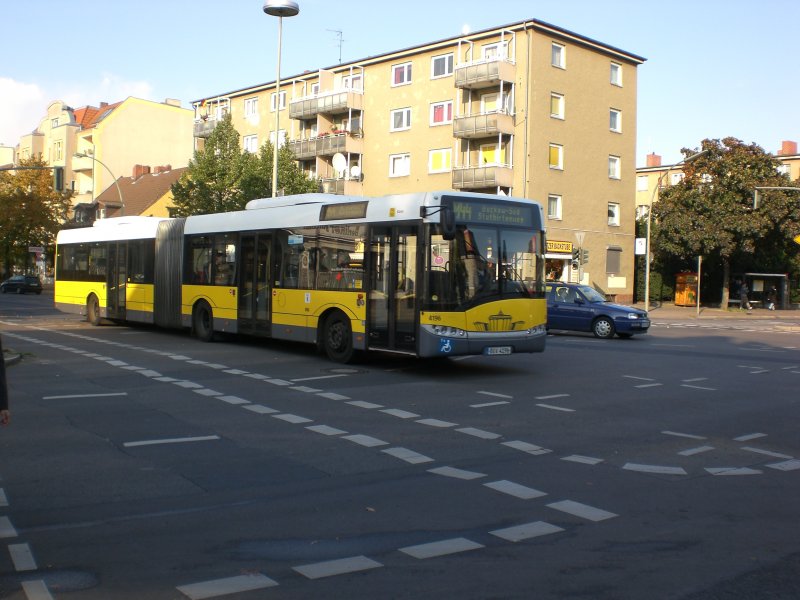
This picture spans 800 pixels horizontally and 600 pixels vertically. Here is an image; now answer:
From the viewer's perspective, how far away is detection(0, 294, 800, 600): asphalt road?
496cm

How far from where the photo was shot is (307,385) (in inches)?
517

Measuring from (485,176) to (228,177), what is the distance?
1331 centimetres

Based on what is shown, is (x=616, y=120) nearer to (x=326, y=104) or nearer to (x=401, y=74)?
(x=401, y=74)

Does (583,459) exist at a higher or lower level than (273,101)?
lower

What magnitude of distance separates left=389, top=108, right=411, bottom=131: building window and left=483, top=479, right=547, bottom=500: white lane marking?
44865 mm

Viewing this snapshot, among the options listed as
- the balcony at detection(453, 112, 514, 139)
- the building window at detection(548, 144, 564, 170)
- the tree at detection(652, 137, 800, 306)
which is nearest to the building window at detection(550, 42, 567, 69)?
the building window at detection(548, 144, 564, 170)

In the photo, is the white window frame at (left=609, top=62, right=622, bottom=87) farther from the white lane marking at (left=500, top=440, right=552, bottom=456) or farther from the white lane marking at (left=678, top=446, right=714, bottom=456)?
the white lane marking at (left=500, top=440, right=552, bottom=456)

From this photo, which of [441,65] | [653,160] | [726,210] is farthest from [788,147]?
[441,65]

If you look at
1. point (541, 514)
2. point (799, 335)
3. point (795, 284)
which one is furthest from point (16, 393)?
point (795, 284)

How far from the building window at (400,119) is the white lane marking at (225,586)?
47.2 metres

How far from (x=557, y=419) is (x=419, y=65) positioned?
42143 millimetres

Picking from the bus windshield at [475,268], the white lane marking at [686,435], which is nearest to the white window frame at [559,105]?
the bus windshield at [475,268]

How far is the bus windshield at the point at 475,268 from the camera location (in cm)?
1388

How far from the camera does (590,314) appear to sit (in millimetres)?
25141
